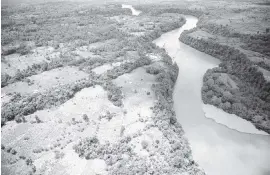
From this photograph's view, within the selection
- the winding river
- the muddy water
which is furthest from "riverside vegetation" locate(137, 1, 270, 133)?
the muddy water

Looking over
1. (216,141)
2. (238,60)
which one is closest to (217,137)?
(216,141)

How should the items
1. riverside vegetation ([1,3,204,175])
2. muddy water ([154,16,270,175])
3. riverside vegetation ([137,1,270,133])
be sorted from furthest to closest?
1. riverside vegetation ([137,1,270,133])
2. muddy water ([154,16,270,175])
3. riverside vegetation ([1,3,204,175])

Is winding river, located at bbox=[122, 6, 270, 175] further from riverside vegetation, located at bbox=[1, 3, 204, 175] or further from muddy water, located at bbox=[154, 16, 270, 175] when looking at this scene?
riverside vegetation, located at bbox=[1, 3, 204, 175]

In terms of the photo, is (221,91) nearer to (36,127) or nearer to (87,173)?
(87,173)

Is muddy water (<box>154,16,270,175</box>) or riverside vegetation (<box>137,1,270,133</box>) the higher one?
riverside vegetation (<box>137,1,270,133</box>)

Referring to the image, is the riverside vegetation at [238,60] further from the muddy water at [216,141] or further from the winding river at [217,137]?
the muddy water at [216,141]

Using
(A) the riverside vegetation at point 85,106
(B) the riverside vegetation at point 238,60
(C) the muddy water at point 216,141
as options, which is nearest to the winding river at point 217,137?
(C) the muddy water at point 216,141

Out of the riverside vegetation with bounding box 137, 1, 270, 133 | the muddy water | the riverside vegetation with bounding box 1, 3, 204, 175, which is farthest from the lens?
the riverside vegetation with bounding box 137, 1, 270, 133

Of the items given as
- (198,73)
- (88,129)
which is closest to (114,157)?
(88,129)
